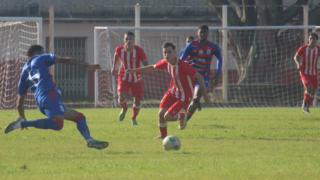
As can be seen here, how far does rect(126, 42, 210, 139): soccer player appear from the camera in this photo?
6613mm

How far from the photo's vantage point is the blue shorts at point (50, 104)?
17.9 ft

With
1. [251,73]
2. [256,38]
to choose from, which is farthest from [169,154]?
[256,38]

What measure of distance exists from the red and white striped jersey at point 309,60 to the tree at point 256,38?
5070 mm

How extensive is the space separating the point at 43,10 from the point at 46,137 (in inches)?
541

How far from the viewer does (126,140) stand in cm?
686

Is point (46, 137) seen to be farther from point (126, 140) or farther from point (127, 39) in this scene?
point (127, 39)

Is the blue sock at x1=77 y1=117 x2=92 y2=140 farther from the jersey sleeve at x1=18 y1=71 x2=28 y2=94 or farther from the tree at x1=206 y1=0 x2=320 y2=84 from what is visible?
the tree at x1=206 y1=0 x2=320 y2=84

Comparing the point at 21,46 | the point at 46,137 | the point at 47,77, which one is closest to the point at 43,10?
the point at 21,46

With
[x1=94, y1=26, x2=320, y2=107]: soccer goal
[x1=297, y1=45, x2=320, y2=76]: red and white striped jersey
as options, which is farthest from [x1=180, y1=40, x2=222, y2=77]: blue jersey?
[x1=94, y1=26, x2=320, y2=107]: soccer goal

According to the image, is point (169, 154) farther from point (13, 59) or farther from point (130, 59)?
point (13, 59)

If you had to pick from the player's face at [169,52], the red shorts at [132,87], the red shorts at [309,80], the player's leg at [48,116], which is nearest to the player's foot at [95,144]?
the player's leg at [48,116]

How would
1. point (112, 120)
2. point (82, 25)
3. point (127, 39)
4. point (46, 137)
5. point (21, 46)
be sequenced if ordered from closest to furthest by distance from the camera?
point (46, 137) → point (127, 39) → point (112, 120) → point (21, 46) → point (82, 25)

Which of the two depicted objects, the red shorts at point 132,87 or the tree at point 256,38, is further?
the tree at point 256,38

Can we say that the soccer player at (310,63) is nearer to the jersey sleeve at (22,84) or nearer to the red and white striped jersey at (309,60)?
the red and white striped jersey at (309,60)
